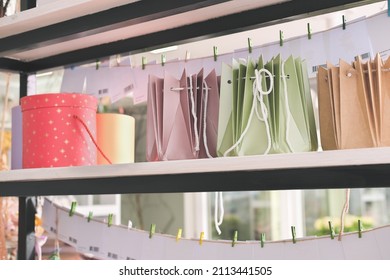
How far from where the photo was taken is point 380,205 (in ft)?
15.3

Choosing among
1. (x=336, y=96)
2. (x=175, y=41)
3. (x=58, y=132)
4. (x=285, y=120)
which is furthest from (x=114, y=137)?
(x=336, y=96)

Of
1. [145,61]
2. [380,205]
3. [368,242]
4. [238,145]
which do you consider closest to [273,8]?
[238,145]

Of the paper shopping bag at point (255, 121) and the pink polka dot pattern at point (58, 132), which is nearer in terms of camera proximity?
the paper shopping bag at point (255, 121)

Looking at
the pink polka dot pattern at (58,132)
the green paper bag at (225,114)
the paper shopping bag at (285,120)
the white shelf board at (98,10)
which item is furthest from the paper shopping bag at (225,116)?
the pink polka dot pattern at (58,132)

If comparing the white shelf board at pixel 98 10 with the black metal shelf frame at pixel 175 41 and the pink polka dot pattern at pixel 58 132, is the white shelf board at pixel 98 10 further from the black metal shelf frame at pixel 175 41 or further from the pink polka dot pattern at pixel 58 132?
the pink polka dot pattern at pixel 58 132

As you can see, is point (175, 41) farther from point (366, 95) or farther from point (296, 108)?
point (366, 95)

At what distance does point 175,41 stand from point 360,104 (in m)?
0.58

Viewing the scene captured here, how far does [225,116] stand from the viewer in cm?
114

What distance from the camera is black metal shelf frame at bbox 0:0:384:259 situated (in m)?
1.03

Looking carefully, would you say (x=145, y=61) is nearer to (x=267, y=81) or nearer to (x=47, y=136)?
(x=47, y=136)

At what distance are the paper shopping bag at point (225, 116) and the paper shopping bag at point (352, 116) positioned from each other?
236 millimetres

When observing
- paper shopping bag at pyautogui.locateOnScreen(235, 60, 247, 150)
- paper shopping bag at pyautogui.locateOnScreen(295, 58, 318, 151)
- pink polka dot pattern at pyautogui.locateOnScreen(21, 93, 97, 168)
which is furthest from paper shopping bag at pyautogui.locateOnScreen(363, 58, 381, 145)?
pink polka dot pattern at pyautogui.locateOnScreen(21, 93, 97, 168)

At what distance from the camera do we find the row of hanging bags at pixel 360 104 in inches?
37.8
